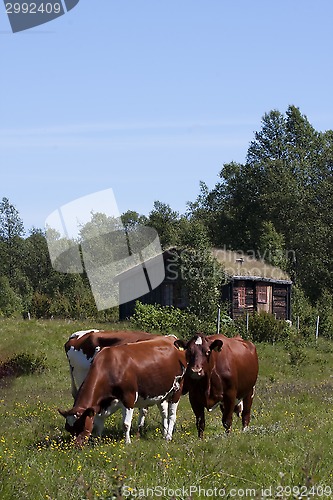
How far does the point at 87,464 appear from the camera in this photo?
10.6 m

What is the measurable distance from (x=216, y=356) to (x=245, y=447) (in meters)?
3.03

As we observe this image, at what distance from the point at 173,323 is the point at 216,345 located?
2351 cm

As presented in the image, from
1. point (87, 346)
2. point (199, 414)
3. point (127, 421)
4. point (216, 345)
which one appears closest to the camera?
point (127, 421)

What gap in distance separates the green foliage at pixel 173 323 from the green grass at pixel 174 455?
14796 millimetres

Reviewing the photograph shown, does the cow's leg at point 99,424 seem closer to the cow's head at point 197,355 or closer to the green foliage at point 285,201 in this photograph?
the cow's head at point 197,355

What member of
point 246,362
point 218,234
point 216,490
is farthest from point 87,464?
point 218,234

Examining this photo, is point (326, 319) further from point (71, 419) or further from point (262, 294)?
point (71, 419)

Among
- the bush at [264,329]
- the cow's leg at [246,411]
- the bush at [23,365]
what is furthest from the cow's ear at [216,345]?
the bush at [264,329]

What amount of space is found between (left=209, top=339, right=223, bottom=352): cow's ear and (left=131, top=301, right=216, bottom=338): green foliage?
20905 millimetres

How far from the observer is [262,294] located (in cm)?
4978

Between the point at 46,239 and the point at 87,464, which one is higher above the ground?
the point at 46,239

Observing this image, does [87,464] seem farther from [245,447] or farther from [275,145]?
[275,145]

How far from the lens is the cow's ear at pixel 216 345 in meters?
14.1

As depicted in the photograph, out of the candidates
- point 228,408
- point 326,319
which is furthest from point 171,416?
point 326,319
